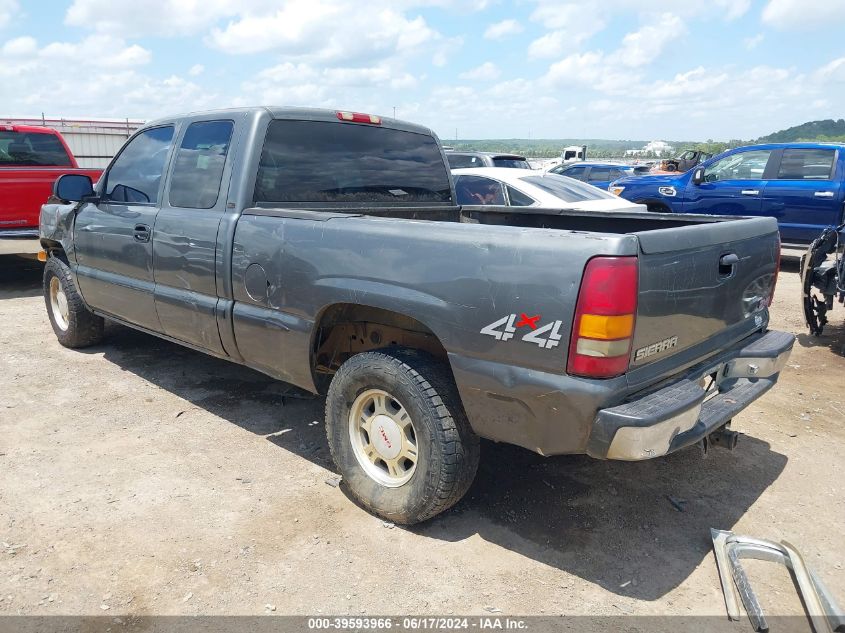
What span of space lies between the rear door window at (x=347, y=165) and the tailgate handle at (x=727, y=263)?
87.4 inches

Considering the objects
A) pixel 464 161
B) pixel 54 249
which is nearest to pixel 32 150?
pixel 54 249

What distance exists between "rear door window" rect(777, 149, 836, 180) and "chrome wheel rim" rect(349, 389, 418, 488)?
9.25 metres

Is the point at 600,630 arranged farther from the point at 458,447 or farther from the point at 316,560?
the point at 316,560

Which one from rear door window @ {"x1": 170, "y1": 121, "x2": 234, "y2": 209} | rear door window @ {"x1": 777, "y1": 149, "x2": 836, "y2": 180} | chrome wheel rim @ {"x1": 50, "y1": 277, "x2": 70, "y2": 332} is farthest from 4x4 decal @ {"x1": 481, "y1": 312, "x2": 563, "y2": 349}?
rear door window @ {"x1": 777, "y1": 149, "x2": 836, "y2": 180}

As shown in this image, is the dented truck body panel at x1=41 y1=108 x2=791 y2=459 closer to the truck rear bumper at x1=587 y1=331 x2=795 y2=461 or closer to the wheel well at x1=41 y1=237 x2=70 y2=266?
the truck rear bumper at x1=587 y1=331 x2=795 y2=461

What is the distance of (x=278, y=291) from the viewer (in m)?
3.40

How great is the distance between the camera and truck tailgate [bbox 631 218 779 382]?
2.50 meters

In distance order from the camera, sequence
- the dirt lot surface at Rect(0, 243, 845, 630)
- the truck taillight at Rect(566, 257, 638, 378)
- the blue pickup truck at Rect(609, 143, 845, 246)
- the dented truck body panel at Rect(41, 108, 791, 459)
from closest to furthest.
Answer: the truck taillight at Rect(566, 257, 638, 378) < the dented truck body panel at Rect(41, 108, 791, 459) < the dirt lot surface at Rect(0, 243, 845, 630) < the blue pickup truck at Rect(609, 143, 845, 246)

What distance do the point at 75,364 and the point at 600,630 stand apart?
4.79 metres

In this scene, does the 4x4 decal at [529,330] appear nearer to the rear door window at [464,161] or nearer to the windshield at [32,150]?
the windshield at [32,150]

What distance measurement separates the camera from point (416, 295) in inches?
111

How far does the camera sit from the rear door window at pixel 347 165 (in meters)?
3.80

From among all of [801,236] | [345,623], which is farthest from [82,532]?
[801,236]

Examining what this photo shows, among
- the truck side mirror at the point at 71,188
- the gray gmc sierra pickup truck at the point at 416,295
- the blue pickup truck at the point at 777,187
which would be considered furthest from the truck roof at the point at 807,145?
the truck side mirror at the point at 71,188
